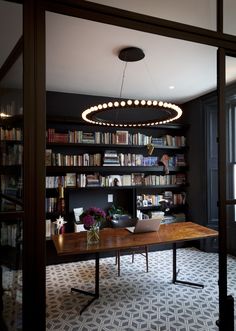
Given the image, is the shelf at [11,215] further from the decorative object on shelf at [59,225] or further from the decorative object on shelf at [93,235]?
the decorative object on shelf at [59,225]

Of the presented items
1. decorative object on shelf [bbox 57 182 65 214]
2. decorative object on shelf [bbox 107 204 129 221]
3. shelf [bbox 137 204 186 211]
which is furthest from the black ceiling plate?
shelf [bbox 137 204 186 211]

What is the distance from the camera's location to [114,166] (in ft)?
15.1

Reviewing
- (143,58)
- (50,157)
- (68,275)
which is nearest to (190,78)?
(143,58)

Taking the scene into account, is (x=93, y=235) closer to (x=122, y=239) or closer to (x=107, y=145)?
(x=122, y=239)

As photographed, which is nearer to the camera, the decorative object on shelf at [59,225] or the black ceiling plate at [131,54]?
the black ceiling plate at [131,54]

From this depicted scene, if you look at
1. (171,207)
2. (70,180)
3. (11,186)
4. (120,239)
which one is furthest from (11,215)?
(171,207)

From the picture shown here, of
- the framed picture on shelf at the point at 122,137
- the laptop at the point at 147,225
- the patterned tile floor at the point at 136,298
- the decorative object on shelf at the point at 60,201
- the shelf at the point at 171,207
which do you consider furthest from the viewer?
the shelf at the point at 171,207

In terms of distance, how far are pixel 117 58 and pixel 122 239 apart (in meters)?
2.16

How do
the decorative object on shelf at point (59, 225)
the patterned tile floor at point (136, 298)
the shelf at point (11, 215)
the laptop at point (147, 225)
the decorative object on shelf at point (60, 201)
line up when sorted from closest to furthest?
the shelf at point (11, 215)
the patterned tile floor at point (136, 298)
the laptop at point (147, 225)
the decorative object on shelf at point (59, 225)
the decorative object on shelf at point (60, 201)

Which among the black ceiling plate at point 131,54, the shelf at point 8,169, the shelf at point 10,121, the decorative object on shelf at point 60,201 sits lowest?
the decorative object on shelf at point 60,201

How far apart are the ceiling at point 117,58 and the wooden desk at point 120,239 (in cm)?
183

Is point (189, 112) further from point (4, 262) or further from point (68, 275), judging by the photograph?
point (4, 262)

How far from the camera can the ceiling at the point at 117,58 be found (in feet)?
5.54

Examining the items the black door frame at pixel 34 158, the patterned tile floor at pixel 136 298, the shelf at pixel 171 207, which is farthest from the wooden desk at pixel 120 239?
the shelf at pixel 171 207
